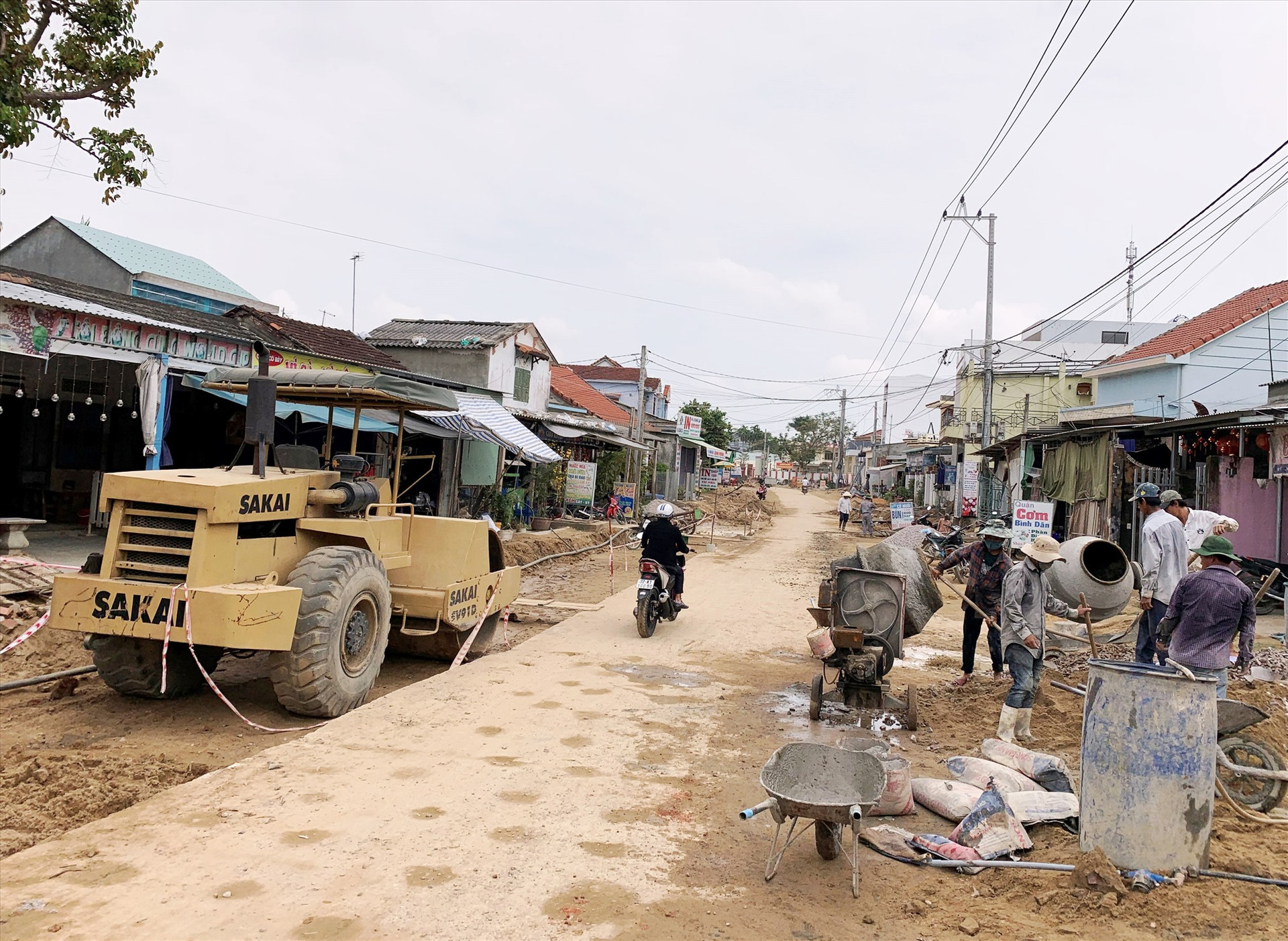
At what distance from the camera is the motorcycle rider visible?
411 inches

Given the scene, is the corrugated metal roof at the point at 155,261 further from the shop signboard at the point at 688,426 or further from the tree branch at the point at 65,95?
the shop signboard at the point at 688,426

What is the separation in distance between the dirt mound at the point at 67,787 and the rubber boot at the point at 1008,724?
18.3 feet

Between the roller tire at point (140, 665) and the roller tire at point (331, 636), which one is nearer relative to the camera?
the roller tire at point (331, 636)

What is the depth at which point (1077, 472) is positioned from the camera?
18.0 metres

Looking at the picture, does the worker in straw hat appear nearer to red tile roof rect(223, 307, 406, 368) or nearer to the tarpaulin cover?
the tarpaulin cover

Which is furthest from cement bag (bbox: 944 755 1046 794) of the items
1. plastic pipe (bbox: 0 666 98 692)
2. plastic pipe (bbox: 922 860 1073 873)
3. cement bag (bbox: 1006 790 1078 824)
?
plastic pipe (bbox: 0 666 98 692)

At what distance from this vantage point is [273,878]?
12.1 ft

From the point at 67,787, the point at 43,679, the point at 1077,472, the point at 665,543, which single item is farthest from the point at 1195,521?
the point at 43,679

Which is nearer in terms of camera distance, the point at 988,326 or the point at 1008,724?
the point at 1008,724

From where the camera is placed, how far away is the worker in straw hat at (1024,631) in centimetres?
652

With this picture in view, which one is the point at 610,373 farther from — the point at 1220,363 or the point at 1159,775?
the point at 1159,775

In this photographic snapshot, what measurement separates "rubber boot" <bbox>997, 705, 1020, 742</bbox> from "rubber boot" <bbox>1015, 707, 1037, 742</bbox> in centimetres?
3

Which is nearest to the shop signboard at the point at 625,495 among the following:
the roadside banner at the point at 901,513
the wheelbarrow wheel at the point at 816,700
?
the roadside banner at the point at 901,513

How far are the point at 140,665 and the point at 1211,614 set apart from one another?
7493 mm
